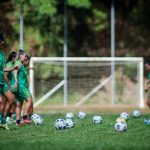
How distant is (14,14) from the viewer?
2733 centimetres

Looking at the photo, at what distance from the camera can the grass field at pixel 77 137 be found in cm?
1059

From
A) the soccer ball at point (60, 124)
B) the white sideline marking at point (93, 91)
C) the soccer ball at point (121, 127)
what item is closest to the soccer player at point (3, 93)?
the soccer ball at point (60, 124)

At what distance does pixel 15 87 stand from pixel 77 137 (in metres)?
3.33

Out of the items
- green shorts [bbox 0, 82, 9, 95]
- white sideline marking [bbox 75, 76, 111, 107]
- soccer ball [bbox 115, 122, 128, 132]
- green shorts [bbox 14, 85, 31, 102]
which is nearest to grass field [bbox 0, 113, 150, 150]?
soccer ball [bbox 115, 122, 128, 132]

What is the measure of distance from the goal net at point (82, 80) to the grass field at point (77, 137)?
10.9 m

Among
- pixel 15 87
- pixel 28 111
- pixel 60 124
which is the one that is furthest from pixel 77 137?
pixel 28 111

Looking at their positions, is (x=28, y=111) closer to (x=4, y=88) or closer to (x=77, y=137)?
(x=4, y=88)

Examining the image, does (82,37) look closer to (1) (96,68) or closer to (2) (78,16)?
(2) (78,16)

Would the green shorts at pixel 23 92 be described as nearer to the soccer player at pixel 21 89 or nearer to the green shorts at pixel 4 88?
the soccer player at pixel 21 89

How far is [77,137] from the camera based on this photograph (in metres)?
12.1

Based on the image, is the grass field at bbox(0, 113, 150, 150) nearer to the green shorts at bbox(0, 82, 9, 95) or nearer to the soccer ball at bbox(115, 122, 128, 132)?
the soccer ball at bbox(115, 122, 128, 132)

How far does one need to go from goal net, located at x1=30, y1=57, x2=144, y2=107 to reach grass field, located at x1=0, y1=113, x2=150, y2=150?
10889 millimetres

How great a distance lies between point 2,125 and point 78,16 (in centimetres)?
1600

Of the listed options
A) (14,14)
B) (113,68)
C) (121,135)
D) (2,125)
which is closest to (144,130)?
(121,135)
